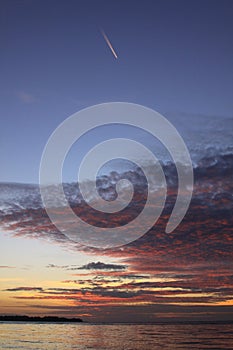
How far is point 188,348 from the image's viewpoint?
50.7 meters

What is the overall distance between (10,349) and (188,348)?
2067 cm

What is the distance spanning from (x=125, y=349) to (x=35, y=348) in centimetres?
1074

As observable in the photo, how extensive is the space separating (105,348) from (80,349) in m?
3.22

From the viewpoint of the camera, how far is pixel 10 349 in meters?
49.2

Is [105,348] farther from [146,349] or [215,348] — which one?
[215,348]

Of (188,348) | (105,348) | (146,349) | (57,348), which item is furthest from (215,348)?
(57,348)

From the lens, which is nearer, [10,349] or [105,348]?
[10,349]

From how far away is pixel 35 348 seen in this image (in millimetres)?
51281

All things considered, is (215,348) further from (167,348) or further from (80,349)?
(80,349)

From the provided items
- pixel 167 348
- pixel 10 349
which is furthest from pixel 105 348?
pixel 10 349

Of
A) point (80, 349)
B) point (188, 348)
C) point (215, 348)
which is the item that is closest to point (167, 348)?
point (188, 348)

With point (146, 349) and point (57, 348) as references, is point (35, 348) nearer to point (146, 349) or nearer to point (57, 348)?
point (57, 348)

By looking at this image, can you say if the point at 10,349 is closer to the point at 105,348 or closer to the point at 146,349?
the point at 105,348

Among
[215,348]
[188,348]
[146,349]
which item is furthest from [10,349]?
[215,348]
